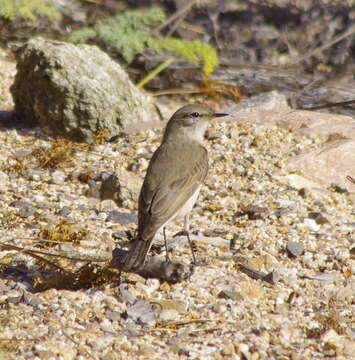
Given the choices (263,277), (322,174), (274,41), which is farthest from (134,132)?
(274,41)

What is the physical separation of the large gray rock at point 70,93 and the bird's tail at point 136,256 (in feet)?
11.8

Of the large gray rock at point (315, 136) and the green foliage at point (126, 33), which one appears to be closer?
the large gray rock at point (315, 136)

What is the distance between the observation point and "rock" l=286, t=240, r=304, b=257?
7.02m

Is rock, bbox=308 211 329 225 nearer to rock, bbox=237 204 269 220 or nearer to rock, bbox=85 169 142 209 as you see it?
rock, bbox=237 204 269 220

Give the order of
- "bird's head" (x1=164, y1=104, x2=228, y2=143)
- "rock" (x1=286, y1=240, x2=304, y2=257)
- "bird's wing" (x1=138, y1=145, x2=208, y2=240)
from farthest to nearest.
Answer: "bird's head" (x1=164, y1=104, x2=228, y2=143), "rock" (x1=286, y1=240, x2=304, y2=257), "bird's wing" (x1=138, y1=145, x2=208, y2=240)

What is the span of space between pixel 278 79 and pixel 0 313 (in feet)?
26.1

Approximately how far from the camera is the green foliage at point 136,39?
37.8 ft

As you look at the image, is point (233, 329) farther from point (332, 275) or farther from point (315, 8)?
point (315, 8)

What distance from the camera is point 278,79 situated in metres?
12.7

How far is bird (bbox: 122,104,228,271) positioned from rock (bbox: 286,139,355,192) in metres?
1.37

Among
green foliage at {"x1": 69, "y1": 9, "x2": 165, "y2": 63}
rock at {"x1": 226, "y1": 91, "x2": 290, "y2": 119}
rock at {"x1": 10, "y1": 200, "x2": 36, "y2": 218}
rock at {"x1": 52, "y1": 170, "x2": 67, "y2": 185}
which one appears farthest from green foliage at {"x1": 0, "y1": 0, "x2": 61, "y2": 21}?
rock at {"x1": 10, "y1": 200, "x2": 36, "y2": 218}

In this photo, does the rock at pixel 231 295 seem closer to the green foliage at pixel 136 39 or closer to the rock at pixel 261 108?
the rock at pixel 261 108

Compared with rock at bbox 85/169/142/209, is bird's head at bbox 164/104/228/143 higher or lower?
higher

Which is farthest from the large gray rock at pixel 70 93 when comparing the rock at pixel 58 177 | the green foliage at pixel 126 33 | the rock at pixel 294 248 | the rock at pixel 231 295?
the rock at pixel 231 295
